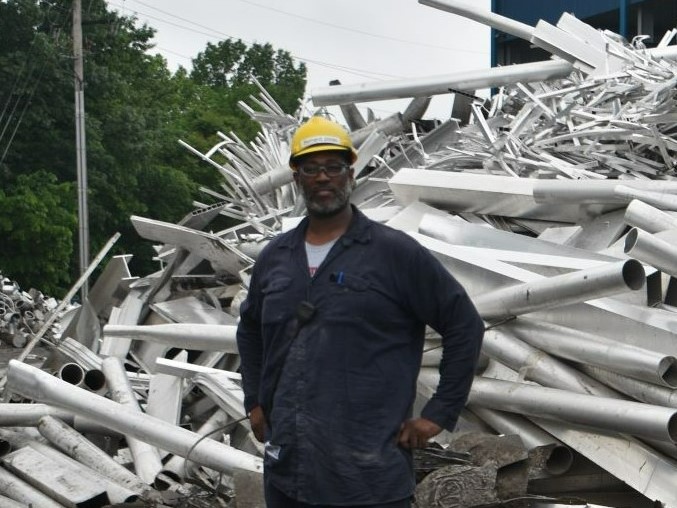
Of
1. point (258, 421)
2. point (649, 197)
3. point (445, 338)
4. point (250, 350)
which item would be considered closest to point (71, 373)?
point (649, 197)

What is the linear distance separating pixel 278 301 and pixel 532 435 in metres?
2.28

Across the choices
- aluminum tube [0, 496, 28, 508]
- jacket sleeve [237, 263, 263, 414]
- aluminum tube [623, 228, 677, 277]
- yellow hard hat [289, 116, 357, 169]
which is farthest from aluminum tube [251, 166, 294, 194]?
yellow hard hat [289, 116, 357, 169]

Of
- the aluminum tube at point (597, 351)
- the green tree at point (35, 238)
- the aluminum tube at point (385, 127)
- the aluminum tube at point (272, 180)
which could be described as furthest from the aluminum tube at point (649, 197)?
the green tree at point (35, 238)

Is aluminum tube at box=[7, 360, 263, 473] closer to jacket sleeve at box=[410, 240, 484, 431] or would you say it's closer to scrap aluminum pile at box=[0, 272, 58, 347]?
jacket sleeve at box=[410, 240, 484, 431]

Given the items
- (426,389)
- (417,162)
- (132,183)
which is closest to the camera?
(426,389)

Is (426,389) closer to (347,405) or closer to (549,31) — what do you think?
(347,405)

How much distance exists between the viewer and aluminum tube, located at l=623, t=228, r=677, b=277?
5.29 m

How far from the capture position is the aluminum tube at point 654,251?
17.4 ft

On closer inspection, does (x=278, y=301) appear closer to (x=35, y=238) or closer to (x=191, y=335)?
(x=191, y=335)

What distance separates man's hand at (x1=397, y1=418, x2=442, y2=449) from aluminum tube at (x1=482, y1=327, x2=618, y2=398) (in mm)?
2076

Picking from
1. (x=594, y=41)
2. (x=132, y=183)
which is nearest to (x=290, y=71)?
(x=132, y=183)

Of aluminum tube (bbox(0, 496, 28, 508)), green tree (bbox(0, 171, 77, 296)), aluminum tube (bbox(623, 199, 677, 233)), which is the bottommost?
green tree (bbox(0, 171, 77, 296))

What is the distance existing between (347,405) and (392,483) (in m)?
0.25

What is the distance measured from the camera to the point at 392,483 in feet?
11.6
